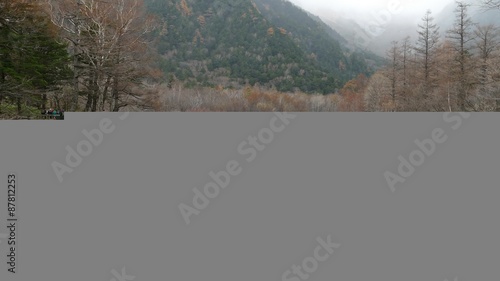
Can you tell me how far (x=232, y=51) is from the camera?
9044 cm

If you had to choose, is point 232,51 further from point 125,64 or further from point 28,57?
point 28,57

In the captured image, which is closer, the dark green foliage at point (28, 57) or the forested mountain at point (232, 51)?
the dark green foliage at point (28, 57)

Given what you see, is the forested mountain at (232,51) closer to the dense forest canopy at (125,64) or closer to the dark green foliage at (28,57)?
the dense forest canopy at (125,64)

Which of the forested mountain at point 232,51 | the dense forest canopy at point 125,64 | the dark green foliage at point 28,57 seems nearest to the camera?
the dark green foliage at point 28,57

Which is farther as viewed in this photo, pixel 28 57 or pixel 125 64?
pixel 125 64

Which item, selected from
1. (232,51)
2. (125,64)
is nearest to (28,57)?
(125,64)

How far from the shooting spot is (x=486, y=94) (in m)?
14.8

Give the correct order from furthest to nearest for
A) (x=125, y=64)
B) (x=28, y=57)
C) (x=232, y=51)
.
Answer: (x=232, y=51) → (x=125, y=64) → (x=28, y=57)

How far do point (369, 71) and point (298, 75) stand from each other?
38415mm

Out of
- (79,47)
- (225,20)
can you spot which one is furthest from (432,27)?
(225,20)

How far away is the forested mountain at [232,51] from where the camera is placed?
81.3 m

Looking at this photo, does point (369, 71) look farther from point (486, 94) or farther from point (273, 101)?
point (486, 94)

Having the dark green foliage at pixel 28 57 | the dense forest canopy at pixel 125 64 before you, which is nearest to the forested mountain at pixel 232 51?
the dense forest canopy at pixel 125 64

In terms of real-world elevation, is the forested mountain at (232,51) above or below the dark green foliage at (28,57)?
above
